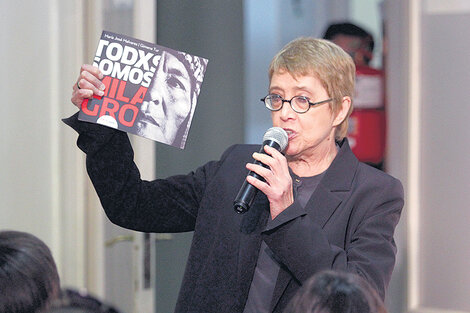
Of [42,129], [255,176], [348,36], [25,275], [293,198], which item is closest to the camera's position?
[25,275]

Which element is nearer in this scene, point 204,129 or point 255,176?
point 255,176

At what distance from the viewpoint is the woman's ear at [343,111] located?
227 cm

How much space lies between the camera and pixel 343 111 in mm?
2285

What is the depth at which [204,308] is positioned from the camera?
7.22 feet

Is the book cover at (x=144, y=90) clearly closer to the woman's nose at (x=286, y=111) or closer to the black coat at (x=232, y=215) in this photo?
the black coat at (x=232, y=215)

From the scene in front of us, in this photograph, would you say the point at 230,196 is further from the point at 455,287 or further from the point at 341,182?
the point at 455,287

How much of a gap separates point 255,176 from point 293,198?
158mm

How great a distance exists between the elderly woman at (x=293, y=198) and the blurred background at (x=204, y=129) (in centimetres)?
121

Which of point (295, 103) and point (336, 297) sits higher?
point (295, 103)

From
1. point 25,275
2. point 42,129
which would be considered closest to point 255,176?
point 25,275

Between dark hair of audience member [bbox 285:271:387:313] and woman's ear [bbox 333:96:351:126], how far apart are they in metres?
0.96

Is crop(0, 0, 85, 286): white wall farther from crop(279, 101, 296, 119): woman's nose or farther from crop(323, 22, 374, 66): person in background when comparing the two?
crop(323, 22, 374, 66): person in background

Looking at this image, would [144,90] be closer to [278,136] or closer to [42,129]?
[278,136]

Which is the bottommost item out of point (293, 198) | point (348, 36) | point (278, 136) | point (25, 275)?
point (25, 275)
